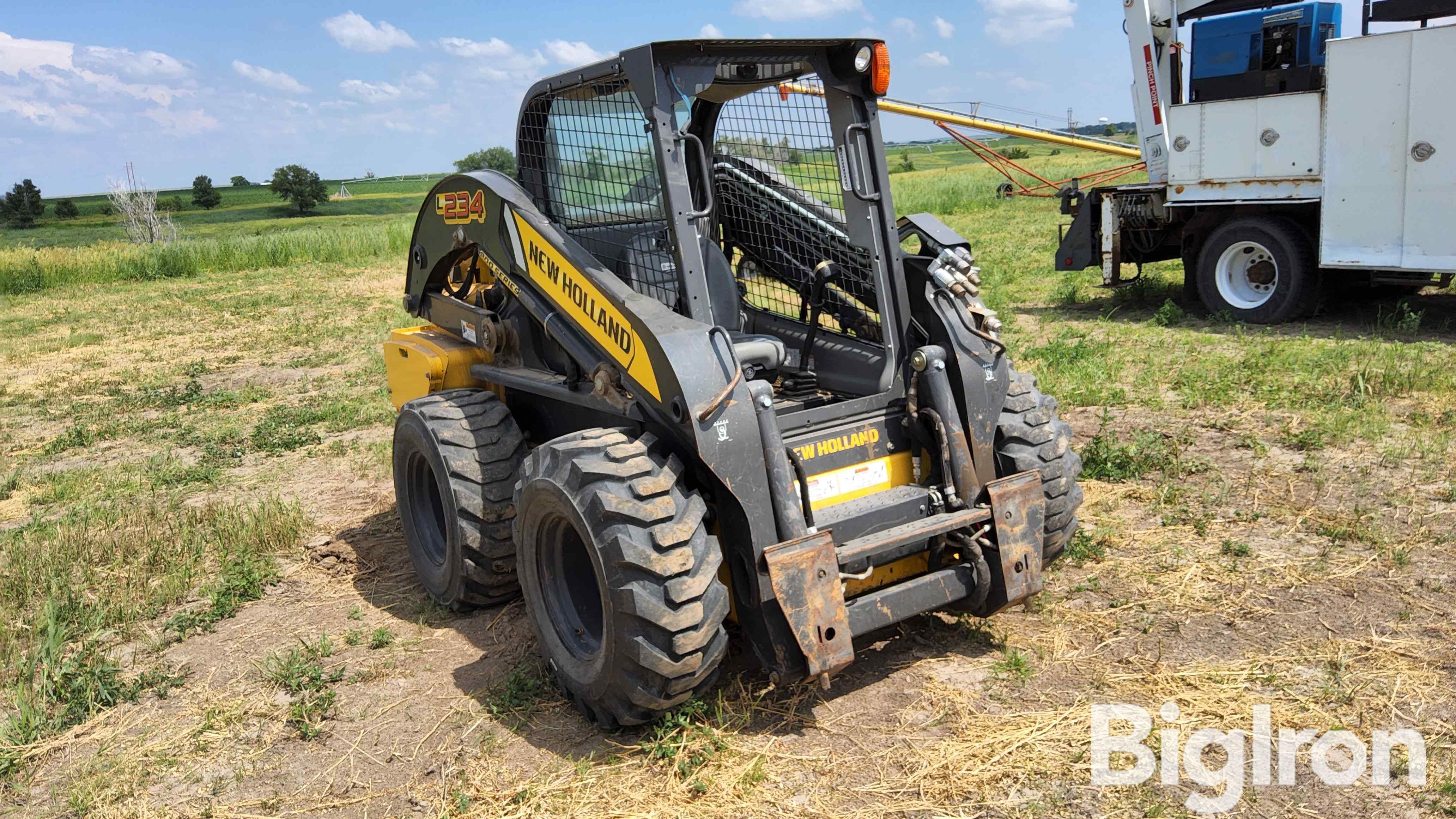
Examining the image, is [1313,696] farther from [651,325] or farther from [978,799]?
[651,325]

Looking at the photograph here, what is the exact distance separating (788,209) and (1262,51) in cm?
702

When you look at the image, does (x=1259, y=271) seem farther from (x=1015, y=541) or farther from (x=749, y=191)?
(x=1015, y=541)

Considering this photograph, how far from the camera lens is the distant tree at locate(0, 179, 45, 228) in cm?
6153

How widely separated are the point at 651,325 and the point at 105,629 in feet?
10.5

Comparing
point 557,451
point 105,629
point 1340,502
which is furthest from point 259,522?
point 1340,502

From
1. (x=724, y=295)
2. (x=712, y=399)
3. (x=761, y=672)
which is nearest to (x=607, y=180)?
(x=724, y=295)

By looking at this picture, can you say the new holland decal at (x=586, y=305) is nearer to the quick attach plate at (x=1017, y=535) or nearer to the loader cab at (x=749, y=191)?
the loader cab at (x=749, y=191)

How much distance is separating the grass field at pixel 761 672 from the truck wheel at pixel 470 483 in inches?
7.4

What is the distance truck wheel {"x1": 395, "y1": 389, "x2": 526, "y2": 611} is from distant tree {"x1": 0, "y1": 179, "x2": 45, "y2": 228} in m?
69.2

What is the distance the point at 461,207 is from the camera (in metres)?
5.17

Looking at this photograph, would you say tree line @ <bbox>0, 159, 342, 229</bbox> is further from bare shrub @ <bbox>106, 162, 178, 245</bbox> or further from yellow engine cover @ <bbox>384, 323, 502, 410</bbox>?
yellow engine cover @ <bbox>384, 323, 502, 410</bbox>

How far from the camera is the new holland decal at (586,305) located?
383 centimetres

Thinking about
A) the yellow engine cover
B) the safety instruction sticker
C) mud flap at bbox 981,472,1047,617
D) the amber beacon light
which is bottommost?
mud flap at bbox 981,472,1047,617

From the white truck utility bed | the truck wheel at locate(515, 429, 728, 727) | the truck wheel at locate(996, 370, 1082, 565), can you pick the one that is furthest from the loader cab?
the white truck utility bed
